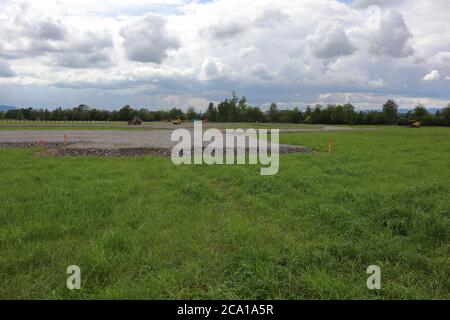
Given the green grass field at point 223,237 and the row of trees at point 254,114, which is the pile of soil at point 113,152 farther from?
the row of trees at point 254,114

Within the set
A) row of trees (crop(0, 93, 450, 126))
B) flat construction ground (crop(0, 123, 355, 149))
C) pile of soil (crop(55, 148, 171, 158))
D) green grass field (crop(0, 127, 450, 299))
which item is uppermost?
row of trees (crop(0, 93, 450, 126))

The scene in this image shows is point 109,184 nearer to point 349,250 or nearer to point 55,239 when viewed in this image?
point 55,239

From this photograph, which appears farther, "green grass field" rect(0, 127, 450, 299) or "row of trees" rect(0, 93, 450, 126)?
"row of trees" rect(0, 93, 450, 126)

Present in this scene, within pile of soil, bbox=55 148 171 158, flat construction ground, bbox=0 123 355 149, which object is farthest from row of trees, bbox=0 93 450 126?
pile of soil, bbox=55 148 171 158

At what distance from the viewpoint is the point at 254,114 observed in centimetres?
11056

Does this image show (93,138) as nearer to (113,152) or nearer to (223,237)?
(113,152)

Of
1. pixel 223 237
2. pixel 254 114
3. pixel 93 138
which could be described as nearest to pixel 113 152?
pixel 93 138

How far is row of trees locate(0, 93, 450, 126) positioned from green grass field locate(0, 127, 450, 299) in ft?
308

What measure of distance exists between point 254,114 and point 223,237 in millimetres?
107353

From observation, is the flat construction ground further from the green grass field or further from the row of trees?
the row of trees

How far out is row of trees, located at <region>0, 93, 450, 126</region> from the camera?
93.7m

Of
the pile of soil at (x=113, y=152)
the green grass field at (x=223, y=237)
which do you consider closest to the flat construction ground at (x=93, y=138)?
the pile of soil at (x=113, y=152)

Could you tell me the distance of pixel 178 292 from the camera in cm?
361
